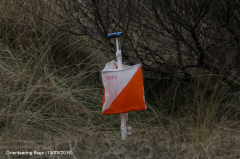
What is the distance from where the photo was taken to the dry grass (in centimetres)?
200

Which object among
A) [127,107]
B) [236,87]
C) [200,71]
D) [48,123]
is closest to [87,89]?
[48,123]

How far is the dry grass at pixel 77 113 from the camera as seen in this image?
200cm

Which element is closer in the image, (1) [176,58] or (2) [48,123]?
(2) [48,123]

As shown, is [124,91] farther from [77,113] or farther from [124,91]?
[77,113]

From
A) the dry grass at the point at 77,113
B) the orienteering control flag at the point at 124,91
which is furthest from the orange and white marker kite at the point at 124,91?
the dry grass at the point at 77,113

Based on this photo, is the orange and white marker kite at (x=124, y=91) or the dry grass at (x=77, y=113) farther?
the orange and white marker kite at (x=124, y=91)

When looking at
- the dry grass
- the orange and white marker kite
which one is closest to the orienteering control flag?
the orange and white marker kite

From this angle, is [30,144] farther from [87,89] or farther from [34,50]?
[34,50]

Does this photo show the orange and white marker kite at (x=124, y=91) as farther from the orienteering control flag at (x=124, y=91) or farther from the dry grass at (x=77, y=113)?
the dry grass at (x=77, y=113)

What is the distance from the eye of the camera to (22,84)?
10.0ft

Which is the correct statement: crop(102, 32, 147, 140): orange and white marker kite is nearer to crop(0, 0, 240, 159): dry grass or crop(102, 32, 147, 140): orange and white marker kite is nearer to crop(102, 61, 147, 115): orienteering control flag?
crop(102, 61, 147, 115): orienteering control flag

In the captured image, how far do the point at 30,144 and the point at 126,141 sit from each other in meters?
0.68

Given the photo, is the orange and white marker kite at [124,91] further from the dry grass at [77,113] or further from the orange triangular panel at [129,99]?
the dry grass at [77,113]

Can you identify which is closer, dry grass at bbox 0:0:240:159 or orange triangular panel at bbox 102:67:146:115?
dry grass at bbox 0:0:240:159
